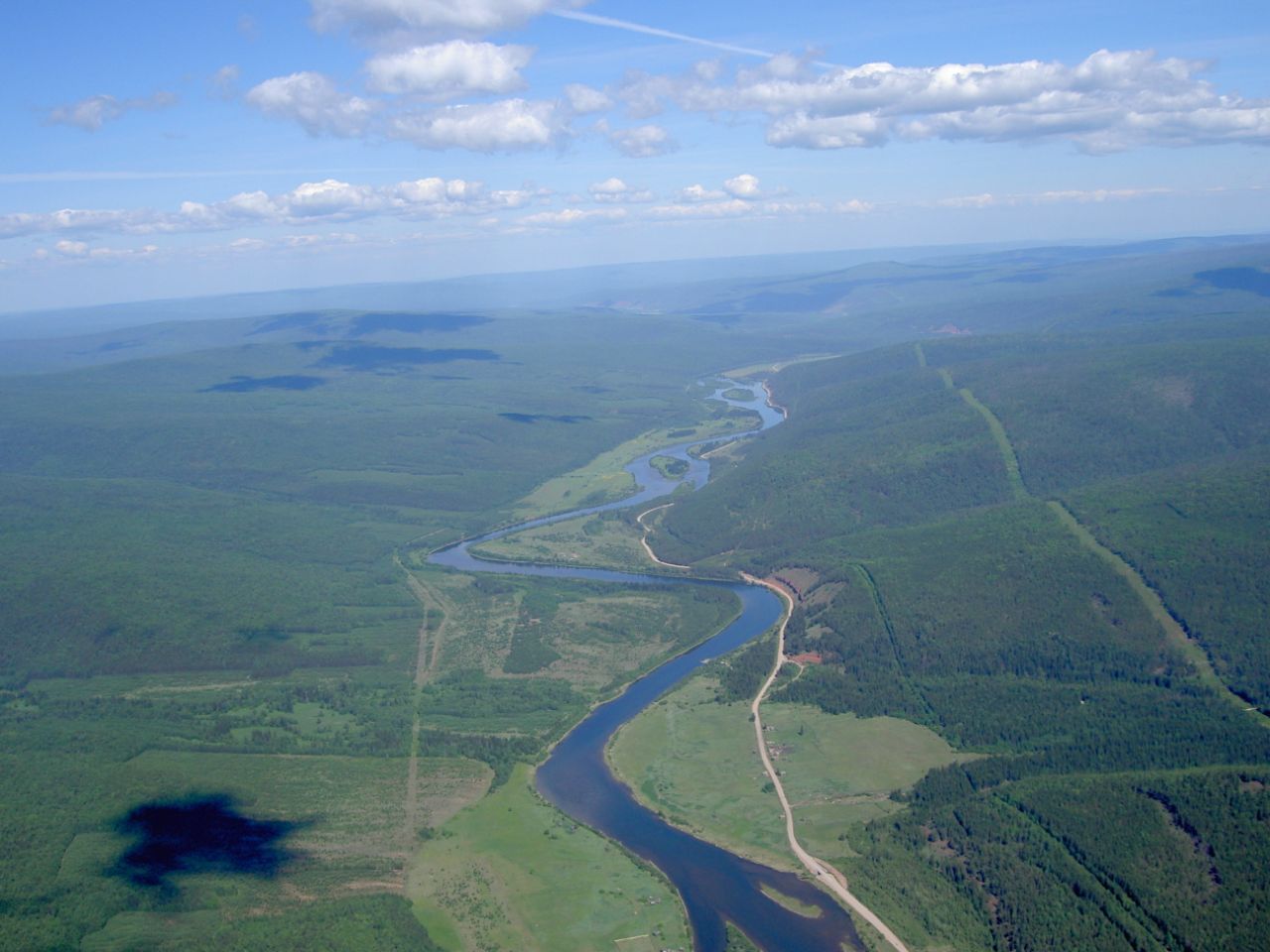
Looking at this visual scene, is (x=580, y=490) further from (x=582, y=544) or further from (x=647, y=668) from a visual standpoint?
(x=647, y=668)

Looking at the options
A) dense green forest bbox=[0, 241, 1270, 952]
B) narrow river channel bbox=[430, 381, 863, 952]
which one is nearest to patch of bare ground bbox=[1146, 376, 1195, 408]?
dense green forest bbox=[0, 241, 1270, 952]

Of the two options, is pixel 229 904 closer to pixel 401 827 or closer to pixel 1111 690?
pixel 401 827

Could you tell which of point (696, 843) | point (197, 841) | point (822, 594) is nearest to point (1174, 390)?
point (822, 594)

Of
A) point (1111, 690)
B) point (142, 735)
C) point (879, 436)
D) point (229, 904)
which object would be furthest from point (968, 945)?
point (879, 436)

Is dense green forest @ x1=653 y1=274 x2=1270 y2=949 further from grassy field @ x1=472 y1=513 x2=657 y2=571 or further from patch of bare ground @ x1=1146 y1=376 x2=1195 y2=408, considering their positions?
grassy field @ x1=472 y1=513 x2=657 y2=571

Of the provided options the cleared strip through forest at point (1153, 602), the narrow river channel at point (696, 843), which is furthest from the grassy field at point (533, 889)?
the cleared strip through forest at point (1153, 602)

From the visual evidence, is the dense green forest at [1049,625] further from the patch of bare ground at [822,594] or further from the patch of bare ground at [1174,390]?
the patch of bare ground at [1174,390]
